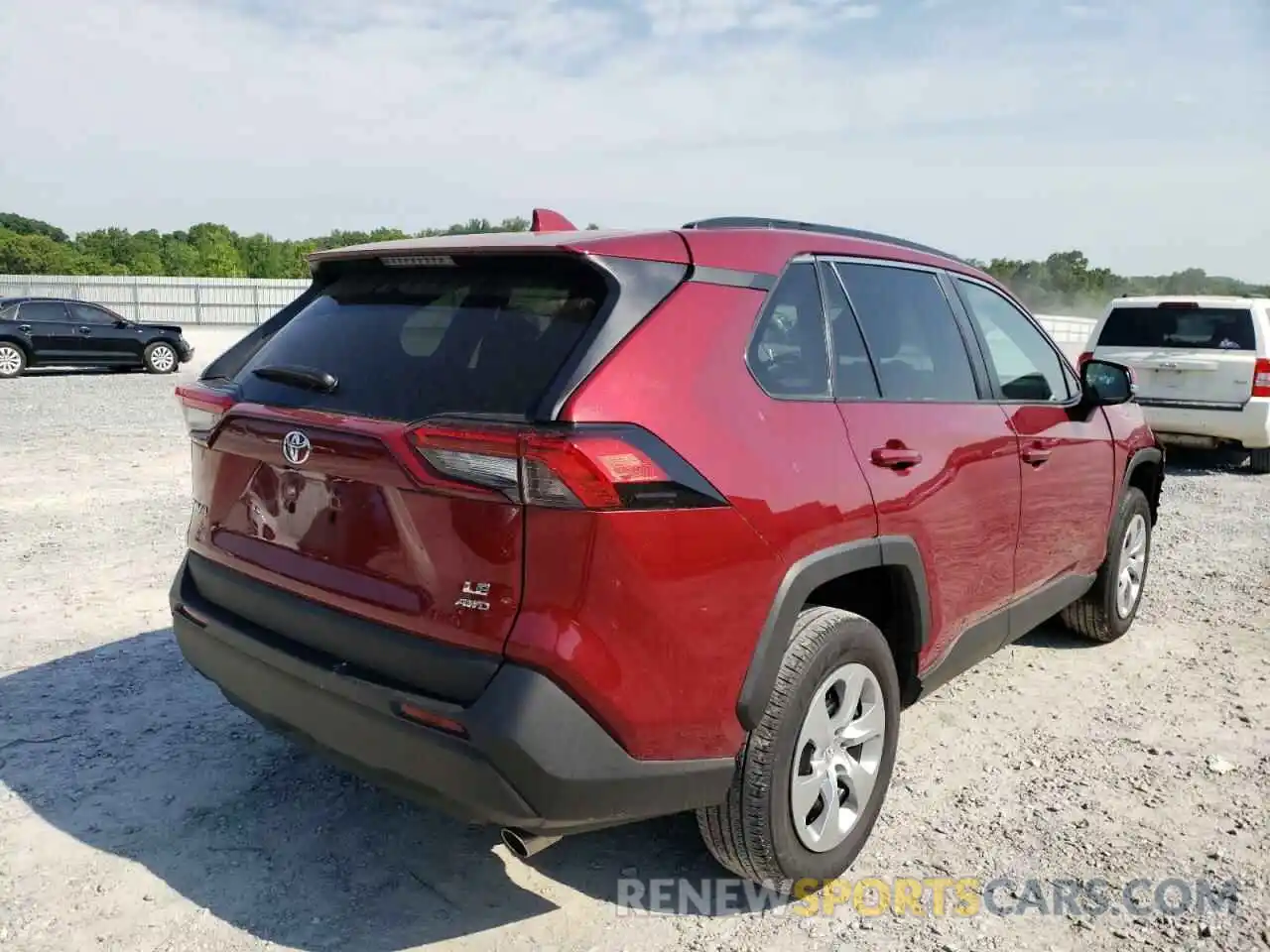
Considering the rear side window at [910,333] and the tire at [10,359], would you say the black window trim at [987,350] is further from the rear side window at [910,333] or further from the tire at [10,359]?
the tire at [10,359]

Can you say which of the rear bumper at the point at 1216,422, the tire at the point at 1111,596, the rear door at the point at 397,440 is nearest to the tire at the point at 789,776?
the rear door at the point at 397,440


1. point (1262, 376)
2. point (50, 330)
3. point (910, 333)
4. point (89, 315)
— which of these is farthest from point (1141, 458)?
point (89, 315)

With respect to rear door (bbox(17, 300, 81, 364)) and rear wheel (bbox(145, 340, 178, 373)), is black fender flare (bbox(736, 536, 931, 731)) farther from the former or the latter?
rear wheel (bbox(145, 340, 178, 373))

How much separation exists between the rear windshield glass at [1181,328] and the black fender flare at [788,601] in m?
8.43

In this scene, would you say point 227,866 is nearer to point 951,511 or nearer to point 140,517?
point 951,511

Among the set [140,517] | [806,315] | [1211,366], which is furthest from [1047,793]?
[1211,366]

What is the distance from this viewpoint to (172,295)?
38.1 m

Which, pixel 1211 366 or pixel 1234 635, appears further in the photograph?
pixel 1211 366

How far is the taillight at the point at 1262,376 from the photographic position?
30.2 ft

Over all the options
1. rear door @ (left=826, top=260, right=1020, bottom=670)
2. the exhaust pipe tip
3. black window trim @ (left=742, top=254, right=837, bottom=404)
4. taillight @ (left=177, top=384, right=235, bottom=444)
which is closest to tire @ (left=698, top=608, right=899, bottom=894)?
rear door @ (left=826, top=260, right=1020, bottom=670)

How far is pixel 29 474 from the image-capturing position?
27.4ft

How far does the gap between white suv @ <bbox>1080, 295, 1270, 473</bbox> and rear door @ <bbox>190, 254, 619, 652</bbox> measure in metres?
8.30

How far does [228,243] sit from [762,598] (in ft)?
244

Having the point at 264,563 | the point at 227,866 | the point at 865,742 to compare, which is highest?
the point at 264,563
